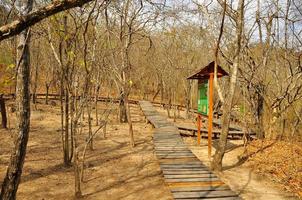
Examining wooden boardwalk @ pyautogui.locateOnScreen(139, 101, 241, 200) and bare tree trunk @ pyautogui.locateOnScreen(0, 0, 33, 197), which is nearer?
bare tree trunk @ pyautogui.locateOnScreen(0, 0, 33, 197)

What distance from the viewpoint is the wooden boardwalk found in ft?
20.5

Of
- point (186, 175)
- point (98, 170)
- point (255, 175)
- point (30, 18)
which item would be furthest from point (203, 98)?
point (30, 18)

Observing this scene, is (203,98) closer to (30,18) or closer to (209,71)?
(209,71)

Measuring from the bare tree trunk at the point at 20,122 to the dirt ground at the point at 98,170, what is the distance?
1.40 m

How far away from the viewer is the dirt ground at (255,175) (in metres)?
7.32

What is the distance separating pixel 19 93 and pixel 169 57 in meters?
21.5

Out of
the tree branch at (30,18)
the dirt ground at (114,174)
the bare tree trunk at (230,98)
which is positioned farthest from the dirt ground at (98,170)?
the tree branch at (30,18)

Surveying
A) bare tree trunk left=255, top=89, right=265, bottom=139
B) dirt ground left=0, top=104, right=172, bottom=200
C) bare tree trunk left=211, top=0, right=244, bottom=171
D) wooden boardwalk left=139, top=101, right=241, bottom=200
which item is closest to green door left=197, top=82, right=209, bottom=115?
wooden boardwalk left=139, top=101, right=241, bottom=200

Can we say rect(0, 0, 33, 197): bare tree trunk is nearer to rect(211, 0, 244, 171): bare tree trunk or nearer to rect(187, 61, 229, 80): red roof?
rect(211, 0, 244, 171): bare tree trunk

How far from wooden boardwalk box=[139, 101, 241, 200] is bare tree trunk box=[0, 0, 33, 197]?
2.99m

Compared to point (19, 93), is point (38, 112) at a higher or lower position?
lower

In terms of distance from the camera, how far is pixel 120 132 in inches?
607

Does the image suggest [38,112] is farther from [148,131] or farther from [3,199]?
[3,199]

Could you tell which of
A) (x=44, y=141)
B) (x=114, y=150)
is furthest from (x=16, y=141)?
(x=44, y=141)
